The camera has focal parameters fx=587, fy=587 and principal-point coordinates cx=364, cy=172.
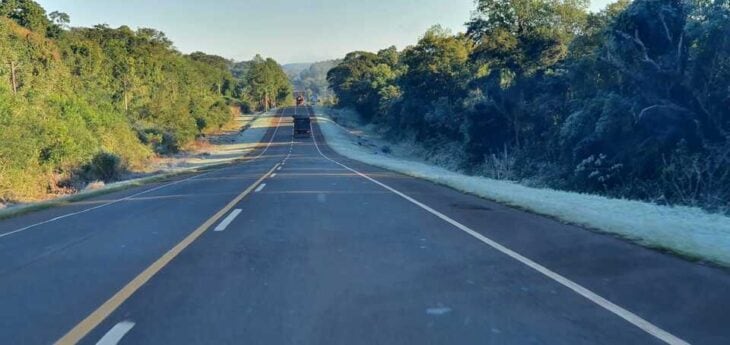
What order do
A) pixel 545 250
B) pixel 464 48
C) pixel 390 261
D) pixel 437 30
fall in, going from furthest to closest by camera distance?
1. pixel 437 30
2. pixel 464 48
3. pixel 545 250
4. pixel 390 261

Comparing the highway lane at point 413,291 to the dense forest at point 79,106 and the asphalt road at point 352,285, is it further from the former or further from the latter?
the dense forest at point 79,106

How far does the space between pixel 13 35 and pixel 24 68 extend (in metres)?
3.47

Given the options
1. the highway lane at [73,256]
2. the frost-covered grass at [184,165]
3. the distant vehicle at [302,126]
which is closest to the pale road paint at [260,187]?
the highway lane at [73,256]

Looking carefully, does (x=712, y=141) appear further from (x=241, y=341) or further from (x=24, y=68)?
(x=24, y=68)

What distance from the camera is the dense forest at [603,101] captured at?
61.1 feet

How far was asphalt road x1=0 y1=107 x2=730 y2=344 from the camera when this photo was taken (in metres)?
4.61

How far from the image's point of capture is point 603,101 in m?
23.2

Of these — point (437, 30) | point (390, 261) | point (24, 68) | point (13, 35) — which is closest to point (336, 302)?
point (390, 261)

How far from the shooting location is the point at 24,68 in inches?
Answer: 1628

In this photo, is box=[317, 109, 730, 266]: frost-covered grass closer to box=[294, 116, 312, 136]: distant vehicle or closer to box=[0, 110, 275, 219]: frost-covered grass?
box=[0, 110, 275, 219]: frost-covered grass

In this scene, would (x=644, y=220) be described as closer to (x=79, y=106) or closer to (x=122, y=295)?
(x=122, y=295)

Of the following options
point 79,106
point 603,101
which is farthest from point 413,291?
point 79,106

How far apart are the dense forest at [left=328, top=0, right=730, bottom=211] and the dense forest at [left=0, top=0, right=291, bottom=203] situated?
24656 mm

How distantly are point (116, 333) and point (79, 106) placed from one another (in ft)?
136
